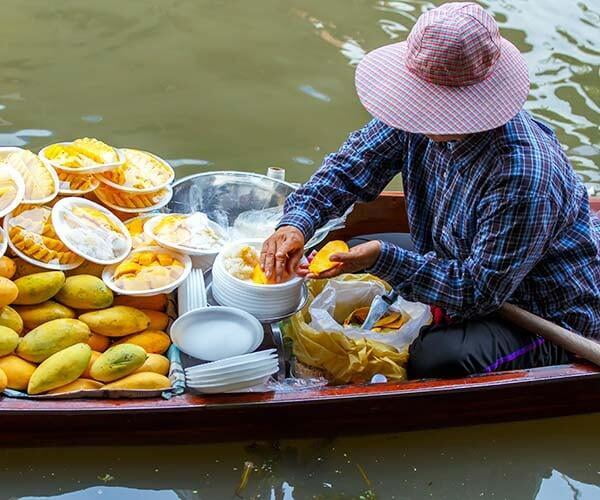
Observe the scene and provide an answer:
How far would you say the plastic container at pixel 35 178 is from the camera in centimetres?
284

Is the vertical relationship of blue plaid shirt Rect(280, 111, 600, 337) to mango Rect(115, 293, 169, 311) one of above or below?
above

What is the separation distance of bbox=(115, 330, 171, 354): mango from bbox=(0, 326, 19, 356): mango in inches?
13.5

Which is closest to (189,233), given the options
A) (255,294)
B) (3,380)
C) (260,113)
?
(255,294)

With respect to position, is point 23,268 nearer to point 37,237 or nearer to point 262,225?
point 37,237

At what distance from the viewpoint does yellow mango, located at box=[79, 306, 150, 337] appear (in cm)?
266

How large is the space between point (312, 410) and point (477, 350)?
61 cm

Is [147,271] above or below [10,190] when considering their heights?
below

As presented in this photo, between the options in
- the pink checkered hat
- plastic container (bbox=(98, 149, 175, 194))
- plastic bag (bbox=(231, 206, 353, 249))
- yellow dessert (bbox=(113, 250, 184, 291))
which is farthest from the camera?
plastic bag (bbox=(231, 206, 353, 249))

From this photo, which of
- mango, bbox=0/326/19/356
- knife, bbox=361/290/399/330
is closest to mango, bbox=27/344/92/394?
mango, bbox=0/326/19/356

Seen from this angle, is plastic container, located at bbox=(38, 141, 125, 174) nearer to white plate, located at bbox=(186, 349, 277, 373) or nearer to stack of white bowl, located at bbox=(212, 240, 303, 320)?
stack of white bowl, located at bbox=(212, 240, 303, 320)

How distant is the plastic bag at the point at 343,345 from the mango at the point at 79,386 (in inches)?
29.5

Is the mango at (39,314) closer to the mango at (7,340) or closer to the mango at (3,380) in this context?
the mango at (7,340)

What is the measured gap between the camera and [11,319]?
2.56 m

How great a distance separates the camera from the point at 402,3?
6469 millimetres
